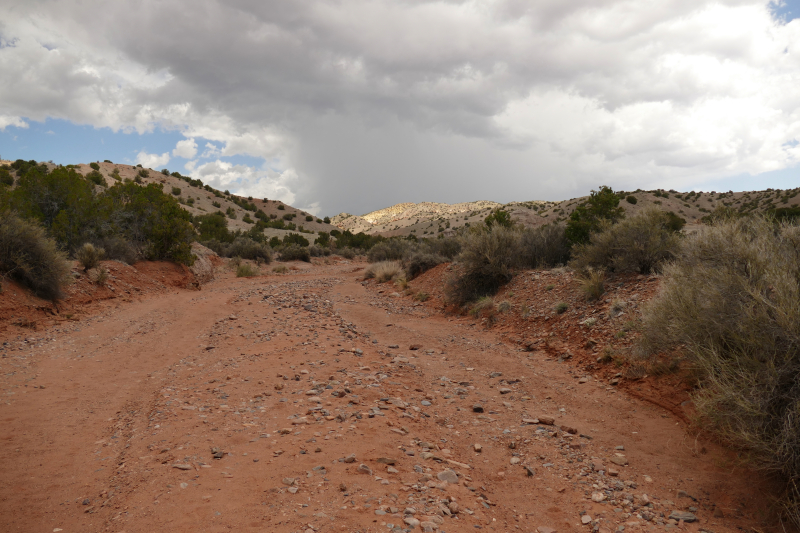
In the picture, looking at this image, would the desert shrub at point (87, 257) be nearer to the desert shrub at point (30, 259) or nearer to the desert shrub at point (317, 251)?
the desert shrub at point (30, 259)

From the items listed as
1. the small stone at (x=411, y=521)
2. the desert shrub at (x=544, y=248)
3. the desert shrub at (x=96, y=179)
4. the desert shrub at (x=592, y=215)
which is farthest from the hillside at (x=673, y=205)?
the desert shrub at (x=96, y=179)

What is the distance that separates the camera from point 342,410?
18.5ft

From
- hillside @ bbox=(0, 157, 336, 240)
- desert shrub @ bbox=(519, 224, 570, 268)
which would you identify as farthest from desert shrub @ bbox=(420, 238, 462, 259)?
hillside @ bbox=(0, 157, 336, 240)

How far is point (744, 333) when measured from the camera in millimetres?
4730

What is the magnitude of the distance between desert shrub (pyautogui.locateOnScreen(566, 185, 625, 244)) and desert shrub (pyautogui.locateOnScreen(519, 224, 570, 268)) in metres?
0.39

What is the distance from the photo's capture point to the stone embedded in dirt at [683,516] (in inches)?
155

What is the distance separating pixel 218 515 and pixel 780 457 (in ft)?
15.8

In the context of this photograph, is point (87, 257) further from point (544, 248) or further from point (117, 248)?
point (544, 248)

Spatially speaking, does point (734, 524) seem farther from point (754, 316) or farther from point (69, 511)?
point (69, 511)

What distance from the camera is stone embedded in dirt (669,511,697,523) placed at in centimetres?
394

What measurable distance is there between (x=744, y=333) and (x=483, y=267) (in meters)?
9.49

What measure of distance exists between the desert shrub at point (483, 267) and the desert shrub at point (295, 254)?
23120mm

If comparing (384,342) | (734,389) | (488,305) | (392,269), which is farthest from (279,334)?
(392,269)

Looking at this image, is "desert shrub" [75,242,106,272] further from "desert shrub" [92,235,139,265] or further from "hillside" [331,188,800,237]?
"hillside" [331,188,800,237]
